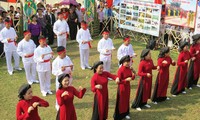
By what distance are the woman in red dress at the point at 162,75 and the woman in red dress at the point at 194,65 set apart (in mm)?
1322

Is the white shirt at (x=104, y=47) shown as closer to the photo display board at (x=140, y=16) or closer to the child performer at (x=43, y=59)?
the child performer at (x=43, y=59)

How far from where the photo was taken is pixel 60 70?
8.18 metres

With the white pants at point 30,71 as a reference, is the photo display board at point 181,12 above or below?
above

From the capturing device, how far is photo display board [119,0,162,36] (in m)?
14.7

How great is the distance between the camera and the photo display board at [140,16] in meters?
14.7

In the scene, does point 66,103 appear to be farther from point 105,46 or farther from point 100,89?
point 105,46

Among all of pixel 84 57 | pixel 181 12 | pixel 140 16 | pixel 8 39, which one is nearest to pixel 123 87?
pixel 84 57

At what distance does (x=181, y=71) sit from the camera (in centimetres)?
922

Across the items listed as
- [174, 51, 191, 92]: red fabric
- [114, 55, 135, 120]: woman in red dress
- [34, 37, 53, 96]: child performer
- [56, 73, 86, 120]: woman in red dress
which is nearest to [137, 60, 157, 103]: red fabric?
[114, 55, 135, 120]: woman in red dress

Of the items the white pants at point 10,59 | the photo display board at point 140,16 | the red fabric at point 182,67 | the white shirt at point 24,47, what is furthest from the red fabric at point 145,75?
the photo display board at point 140,16

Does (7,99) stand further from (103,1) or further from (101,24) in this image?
(103,1)

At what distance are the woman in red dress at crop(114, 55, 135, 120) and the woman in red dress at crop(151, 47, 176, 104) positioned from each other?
1334mm

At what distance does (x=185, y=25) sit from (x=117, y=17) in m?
4.57

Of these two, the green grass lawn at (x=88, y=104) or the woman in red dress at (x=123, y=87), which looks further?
the green grass lawn at (x=88, y=104)
